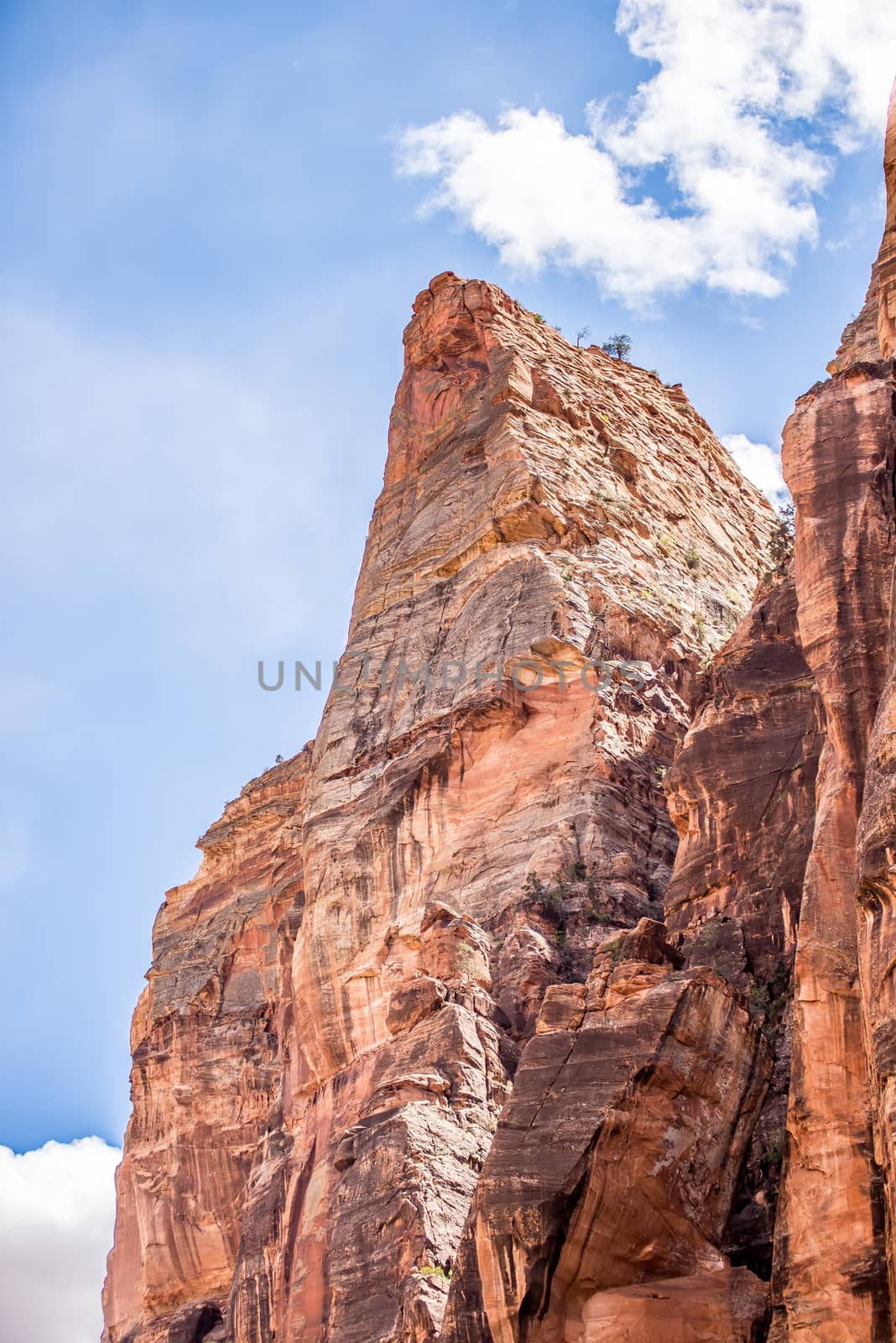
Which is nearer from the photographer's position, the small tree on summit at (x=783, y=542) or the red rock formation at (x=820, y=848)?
the red rock formation at (x=820, y=848)

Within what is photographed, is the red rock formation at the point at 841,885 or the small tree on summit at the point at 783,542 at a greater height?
the small tree on summit at the point at 783,542

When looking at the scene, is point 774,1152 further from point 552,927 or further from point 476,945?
point 552,927

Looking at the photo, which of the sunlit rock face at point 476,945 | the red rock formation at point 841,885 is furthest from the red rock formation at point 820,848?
the sunlit rock face at point 476,945

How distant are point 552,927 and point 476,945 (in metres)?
2.43

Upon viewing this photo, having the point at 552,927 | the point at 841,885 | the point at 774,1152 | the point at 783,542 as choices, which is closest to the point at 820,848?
the point at 841,885

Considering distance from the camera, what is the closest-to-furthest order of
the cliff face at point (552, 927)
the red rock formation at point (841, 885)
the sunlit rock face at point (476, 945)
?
the red rock formation at point (841, 885) → the cliff face at point (552, 927) → the sunlit rock face at point (476, 945)

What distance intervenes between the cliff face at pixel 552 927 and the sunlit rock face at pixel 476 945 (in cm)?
10

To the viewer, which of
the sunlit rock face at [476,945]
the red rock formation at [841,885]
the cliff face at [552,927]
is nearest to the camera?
the red rock formation at [841,885]

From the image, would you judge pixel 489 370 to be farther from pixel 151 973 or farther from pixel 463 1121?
pixel 463 1121

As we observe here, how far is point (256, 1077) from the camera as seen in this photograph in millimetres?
61594

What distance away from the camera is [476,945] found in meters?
42.4

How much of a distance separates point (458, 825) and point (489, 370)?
23925 millimetres

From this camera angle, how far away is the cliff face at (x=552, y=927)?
2983cm

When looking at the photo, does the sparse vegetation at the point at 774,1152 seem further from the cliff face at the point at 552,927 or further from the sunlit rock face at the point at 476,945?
the sunlit rock face at the point at 476,945
